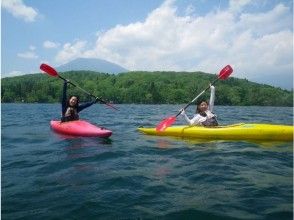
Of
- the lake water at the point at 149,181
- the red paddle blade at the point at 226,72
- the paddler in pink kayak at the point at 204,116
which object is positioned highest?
the red paddle blade at the point at 226,72

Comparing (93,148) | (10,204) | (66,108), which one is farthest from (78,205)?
(66,108)

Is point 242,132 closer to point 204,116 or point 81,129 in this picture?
point 204,116

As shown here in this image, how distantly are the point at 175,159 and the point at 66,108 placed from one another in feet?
20.6

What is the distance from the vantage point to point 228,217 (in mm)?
5020

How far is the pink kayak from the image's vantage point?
12.3 m

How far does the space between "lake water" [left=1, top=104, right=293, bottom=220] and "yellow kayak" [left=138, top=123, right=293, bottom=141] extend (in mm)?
523

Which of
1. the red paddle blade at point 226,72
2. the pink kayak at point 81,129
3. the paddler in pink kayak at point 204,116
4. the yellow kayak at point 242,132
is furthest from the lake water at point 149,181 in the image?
the red paddle blade at point 226,72

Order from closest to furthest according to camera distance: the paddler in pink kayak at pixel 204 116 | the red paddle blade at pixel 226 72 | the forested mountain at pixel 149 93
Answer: the paddler in pink kayak at pixel 204 116 < the red paddle blade at pixel 226 72 < the forested mountain at pixel 149 93

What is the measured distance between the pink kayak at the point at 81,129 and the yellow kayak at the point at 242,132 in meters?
2.66

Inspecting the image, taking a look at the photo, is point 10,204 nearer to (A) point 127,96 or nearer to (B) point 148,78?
(A) point 127,96

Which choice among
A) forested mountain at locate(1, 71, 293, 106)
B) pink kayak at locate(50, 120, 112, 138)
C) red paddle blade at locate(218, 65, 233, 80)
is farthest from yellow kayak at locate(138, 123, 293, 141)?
forested mountain at locate(1, 71, 293, 106)

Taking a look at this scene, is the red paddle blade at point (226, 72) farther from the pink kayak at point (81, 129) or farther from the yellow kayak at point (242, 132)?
the pink kayak at point (81, 129)

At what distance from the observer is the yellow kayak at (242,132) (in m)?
11.2

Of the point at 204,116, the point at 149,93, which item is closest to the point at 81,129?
the point at 204,116
